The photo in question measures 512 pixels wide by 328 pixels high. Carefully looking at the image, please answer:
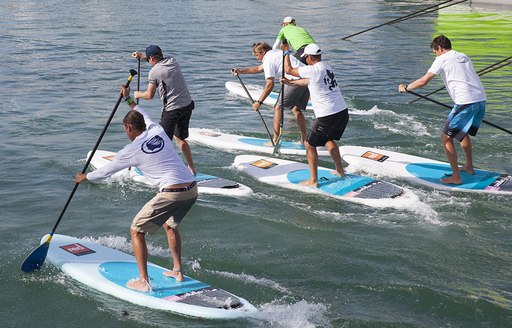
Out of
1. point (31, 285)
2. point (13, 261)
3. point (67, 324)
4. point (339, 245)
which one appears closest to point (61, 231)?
point (13, 261)

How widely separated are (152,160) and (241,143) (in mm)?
6441

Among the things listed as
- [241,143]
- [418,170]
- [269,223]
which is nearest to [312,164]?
[269,223]

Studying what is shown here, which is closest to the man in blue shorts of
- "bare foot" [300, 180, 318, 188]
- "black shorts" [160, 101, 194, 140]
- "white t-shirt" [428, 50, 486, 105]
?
"white t-shirt" [428, 50, 486, 105]

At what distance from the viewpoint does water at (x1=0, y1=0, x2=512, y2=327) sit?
7.73 m

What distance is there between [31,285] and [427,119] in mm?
9969

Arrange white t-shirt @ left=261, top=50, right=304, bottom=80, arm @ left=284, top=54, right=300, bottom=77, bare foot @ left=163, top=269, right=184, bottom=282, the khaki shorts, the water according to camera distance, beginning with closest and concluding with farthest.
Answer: the khaki shorts < the water < bare foot @ left=163, top=269, right=184, bottom=282 < arm @ left=284, top=54, right=300, bottom=77 < white t-shirt @ left=261, top=50, right=304, bottom=80

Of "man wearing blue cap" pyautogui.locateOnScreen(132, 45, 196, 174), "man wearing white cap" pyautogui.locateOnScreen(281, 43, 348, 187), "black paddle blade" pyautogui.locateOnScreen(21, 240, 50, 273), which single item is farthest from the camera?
"man wearing white cap" pyautogui.locateOnScreen(281, 43, 348, 187)

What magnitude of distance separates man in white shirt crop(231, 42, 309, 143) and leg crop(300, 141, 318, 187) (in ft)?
5.68

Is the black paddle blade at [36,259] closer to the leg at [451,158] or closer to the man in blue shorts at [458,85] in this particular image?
the man in blue shorts at [458,85]

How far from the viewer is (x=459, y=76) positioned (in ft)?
35.0

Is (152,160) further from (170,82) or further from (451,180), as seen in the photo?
(451,180)

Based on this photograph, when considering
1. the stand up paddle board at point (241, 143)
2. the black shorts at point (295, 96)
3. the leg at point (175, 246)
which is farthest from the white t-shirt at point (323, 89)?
the leg at point (175, 246)

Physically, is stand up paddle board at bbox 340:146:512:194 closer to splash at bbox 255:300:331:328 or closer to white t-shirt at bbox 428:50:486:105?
white t-shirt at bbox 428:50:486:105

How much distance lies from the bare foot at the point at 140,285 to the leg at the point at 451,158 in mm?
5372
